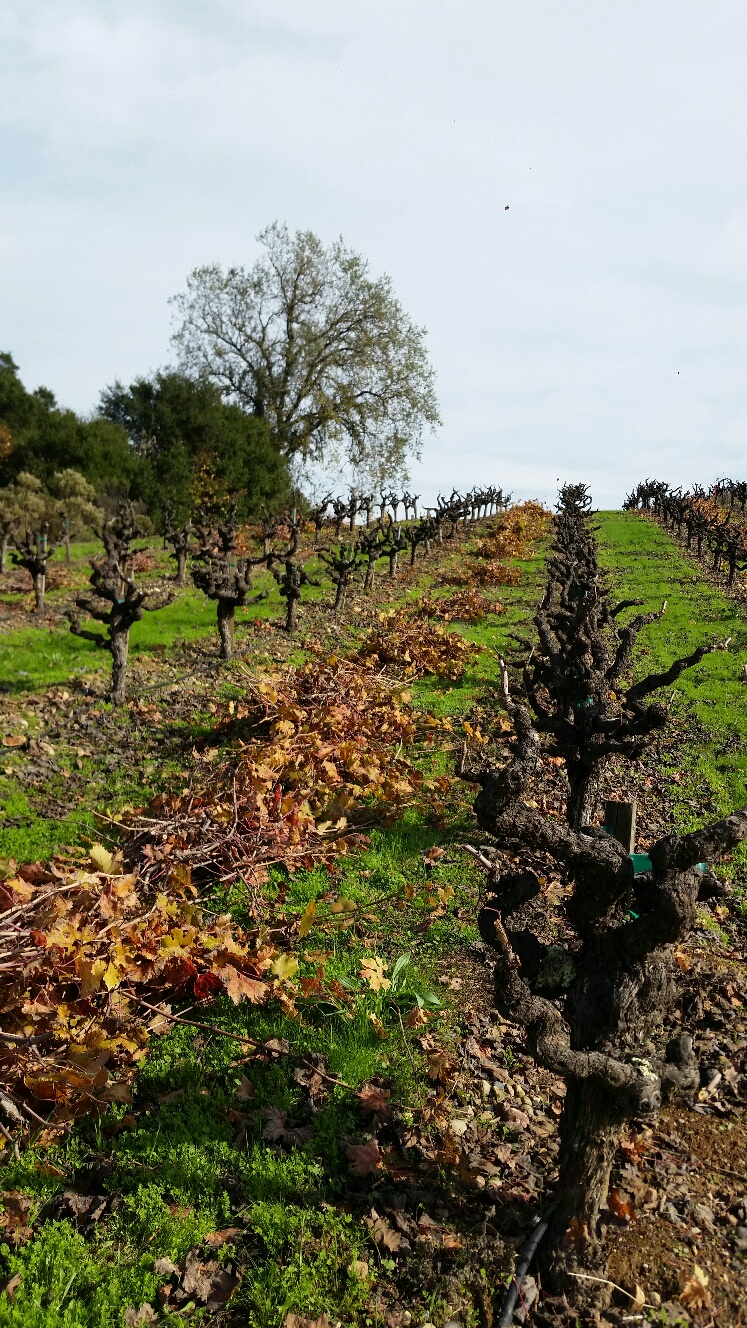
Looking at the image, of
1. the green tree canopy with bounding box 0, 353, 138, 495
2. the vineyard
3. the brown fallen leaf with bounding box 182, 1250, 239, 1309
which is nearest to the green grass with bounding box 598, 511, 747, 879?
the vineyard

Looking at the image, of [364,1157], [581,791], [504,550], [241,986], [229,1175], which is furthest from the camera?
[504,550]

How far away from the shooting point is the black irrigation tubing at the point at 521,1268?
304 centimetres

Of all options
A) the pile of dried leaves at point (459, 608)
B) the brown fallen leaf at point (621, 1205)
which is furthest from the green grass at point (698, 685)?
the pile of dried leaves at point (459, 608)

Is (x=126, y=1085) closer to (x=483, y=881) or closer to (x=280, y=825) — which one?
(x=280, y=825)

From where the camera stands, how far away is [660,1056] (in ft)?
11.0

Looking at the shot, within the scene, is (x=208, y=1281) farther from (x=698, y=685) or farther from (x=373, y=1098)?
(x=698, y=685)

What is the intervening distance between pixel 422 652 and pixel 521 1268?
10964 millimetres

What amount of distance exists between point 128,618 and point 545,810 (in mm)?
6902

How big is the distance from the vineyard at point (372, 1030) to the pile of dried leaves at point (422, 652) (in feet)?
12.6

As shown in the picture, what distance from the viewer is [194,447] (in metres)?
38.2

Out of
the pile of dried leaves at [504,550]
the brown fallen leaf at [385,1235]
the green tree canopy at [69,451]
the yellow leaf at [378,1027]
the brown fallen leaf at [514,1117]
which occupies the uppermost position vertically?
the green tree canopy at [69,451]

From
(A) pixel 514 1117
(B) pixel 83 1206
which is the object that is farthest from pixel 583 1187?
(B) pixel 83 1206

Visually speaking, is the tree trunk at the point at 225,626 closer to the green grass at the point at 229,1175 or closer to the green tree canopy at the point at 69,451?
the green grass at the point at 229,1175

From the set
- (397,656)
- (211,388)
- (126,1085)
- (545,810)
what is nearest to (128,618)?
(397,656)
